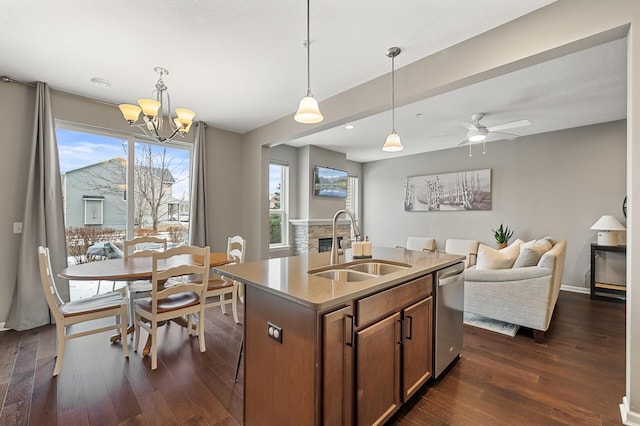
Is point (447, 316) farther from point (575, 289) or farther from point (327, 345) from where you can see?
point (575, 289)

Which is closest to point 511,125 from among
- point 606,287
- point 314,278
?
point 606,287

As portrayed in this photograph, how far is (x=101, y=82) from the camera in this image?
10.3 ft

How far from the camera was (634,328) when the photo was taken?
1.69 m

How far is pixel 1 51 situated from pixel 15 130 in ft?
3.16

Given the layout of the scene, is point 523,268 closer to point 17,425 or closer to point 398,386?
point 398,386

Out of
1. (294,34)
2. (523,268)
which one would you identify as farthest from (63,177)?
(523,268)

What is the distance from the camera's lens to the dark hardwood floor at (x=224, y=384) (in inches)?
71.6

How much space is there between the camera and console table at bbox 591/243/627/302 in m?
4.16

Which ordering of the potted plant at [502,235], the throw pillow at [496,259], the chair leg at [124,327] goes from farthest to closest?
the potted plant at [502,235], the throw pillow at [496,259], the chair leg at [124,327]

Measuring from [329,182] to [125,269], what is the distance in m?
4.34

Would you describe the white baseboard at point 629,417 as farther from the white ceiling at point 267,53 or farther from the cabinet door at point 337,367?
the white ceiling at point 267,53

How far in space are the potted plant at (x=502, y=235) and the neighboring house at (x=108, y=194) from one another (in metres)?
5.55

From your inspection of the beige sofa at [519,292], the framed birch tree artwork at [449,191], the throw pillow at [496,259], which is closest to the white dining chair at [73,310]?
the beige sofa at [519,292]

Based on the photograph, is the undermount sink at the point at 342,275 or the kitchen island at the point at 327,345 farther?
the undermount sink at the point at 342,275
